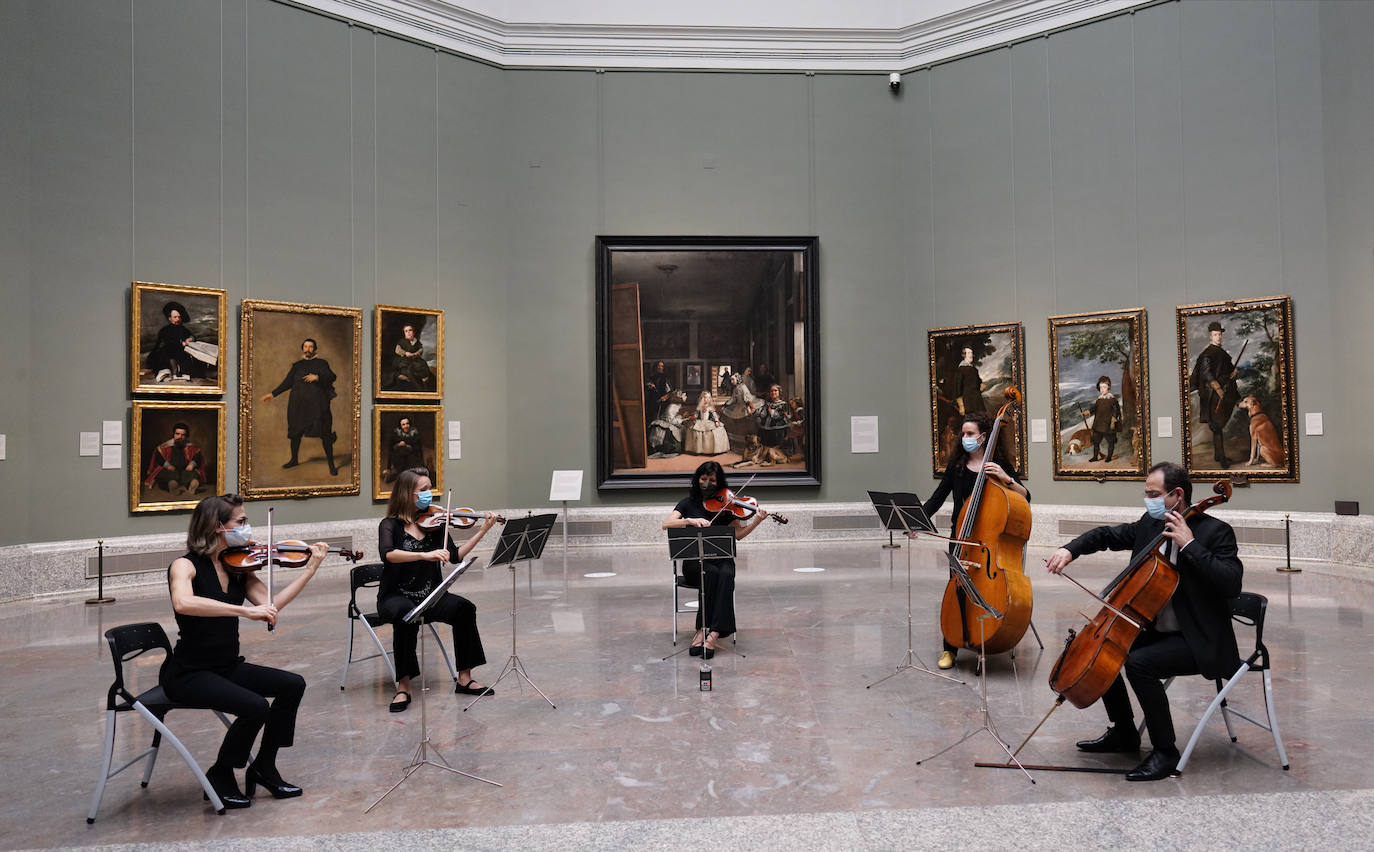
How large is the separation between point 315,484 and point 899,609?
312 inches

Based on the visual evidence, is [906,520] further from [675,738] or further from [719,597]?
[675,738]

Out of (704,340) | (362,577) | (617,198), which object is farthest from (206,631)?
(617,198)

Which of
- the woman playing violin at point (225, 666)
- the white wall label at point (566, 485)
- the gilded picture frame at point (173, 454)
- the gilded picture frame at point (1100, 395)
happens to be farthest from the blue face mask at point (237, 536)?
the gilded picture frame at point (1100, 395)

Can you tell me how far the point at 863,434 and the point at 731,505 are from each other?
7714 millimetres

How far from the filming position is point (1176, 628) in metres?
4.60

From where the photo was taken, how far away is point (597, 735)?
518cm

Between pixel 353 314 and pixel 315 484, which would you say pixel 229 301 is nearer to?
pixel 353 314

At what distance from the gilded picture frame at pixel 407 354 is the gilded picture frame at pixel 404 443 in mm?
206

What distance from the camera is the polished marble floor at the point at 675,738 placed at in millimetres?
4074

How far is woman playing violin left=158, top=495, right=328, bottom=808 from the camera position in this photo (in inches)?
167

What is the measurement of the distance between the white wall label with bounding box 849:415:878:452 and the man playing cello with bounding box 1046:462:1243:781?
989 centimetres

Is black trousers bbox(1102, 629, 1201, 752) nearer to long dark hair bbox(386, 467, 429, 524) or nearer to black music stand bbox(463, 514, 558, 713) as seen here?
black music stand bbox(463, 514, 558, 713)

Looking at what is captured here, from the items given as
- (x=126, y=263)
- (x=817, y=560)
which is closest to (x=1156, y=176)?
(x=817, y=560)

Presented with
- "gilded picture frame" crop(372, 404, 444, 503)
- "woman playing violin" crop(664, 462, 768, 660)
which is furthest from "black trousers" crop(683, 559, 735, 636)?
"gilded picture frame" crop(372, 404, 444, 503)
